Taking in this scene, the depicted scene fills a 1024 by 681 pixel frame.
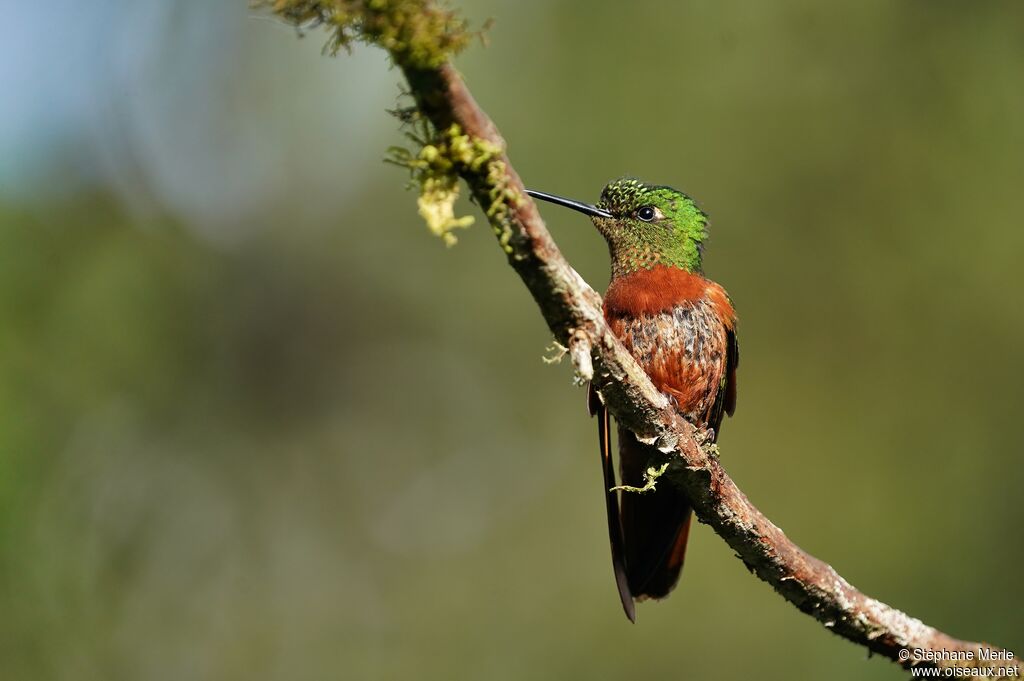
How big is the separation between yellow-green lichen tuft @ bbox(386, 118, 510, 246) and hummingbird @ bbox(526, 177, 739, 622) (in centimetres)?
191

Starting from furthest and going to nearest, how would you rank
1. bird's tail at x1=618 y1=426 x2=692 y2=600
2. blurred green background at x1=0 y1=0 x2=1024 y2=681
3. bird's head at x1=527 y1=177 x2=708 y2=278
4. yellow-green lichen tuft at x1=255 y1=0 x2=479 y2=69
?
blurred green background at x1=0 y1=0 x2=1024 y2=681
bird's head at x1=527 y1=177 x2=708 y2=278
bird's tail at x1=618 y1=426 x2=692 y2=600
yellow-green lichen tuft at x1=255 y1=0 x2=479 y2=69

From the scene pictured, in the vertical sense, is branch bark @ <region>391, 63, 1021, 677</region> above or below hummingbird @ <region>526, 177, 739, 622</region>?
below

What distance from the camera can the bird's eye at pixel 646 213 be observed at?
5160 millimetres

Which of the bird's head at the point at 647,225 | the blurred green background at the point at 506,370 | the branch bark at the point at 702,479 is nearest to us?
the branch bark at the point at 702,479

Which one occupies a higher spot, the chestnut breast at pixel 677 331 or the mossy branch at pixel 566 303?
the chestnut breast at pixel 677 331

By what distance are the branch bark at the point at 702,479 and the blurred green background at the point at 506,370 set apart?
8094mm

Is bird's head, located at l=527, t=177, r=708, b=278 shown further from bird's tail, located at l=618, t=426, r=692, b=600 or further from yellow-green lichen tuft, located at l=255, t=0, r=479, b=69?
yellow-green lichen tuft, located at l=255, t=0, r=479, b=69

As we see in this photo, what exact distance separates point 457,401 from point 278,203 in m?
4.30

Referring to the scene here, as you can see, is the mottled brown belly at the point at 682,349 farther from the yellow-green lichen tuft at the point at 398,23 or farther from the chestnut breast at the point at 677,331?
the yellow-green lichen tuft at the point at 398,23

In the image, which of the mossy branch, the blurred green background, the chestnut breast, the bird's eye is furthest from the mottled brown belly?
the blurred green background

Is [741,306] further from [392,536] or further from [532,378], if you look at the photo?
[392,536]

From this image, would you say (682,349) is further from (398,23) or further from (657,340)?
(398,23)

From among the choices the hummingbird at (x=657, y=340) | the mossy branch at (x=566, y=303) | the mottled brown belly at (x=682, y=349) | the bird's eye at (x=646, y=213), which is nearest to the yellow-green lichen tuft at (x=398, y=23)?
the mossy branch at (x=566, y=303)

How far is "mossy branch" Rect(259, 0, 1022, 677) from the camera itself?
2.19 metres
